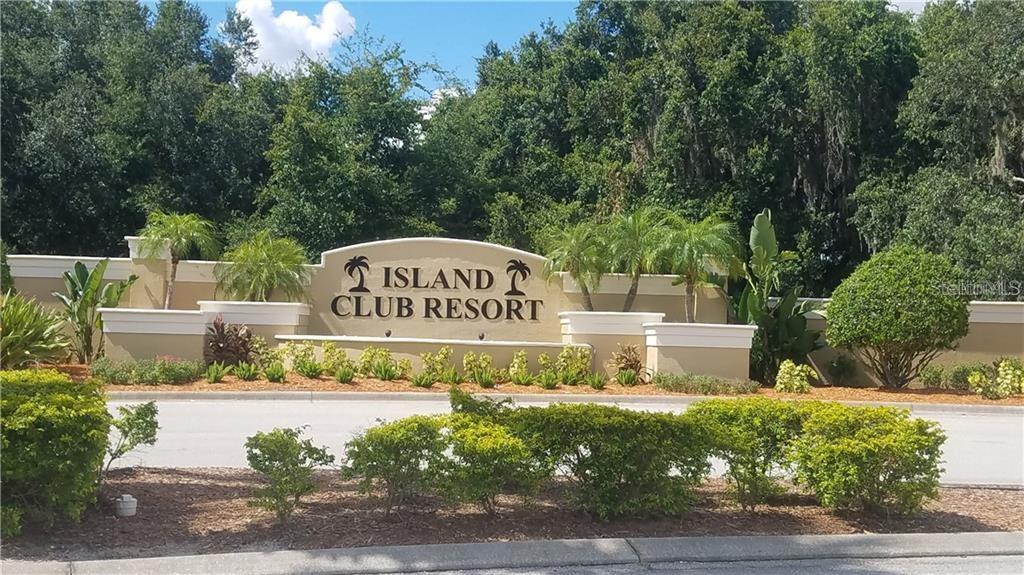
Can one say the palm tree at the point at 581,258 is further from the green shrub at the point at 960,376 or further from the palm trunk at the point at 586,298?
the green shrub at the point at 960,376

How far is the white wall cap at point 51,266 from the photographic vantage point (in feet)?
69.4

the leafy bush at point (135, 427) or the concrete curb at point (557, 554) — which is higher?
the leafy bush at point (135, 427)

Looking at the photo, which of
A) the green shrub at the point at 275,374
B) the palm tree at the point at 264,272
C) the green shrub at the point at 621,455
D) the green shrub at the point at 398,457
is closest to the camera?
the green shrub at the point at 398,457

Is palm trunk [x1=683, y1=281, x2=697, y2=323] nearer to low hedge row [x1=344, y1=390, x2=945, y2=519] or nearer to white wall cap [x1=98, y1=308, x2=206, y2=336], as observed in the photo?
white wall cap [x1=98, y1=308, x2=206, y2=336]

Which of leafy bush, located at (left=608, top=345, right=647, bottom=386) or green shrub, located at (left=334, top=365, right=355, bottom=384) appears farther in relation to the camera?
leafy bush, located at (left=608, top=345, right=647, bottom=386)

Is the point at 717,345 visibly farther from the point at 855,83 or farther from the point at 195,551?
the point at 195,551

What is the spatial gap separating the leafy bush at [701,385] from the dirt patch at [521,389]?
0.55 ft

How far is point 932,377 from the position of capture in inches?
782

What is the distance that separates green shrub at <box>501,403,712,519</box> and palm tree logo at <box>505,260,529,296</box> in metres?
14.0

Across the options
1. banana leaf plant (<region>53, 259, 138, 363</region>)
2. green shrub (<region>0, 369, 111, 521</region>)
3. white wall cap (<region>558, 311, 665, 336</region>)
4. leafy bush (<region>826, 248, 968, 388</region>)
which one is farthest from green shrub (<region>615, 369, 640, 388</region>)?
green shrub (<region>0, 369, 111, 521</region>)

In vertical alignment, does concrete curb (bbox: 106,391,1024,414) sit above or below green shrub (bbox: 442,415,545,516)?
below

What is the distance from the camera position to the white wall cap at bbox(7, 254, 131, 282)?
833 inches

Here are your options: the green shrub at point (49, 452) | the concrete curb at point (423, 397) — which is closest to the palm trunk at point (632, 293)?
the concrete curb at point (423, 397)

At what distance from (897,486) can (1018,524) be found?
1.26m
